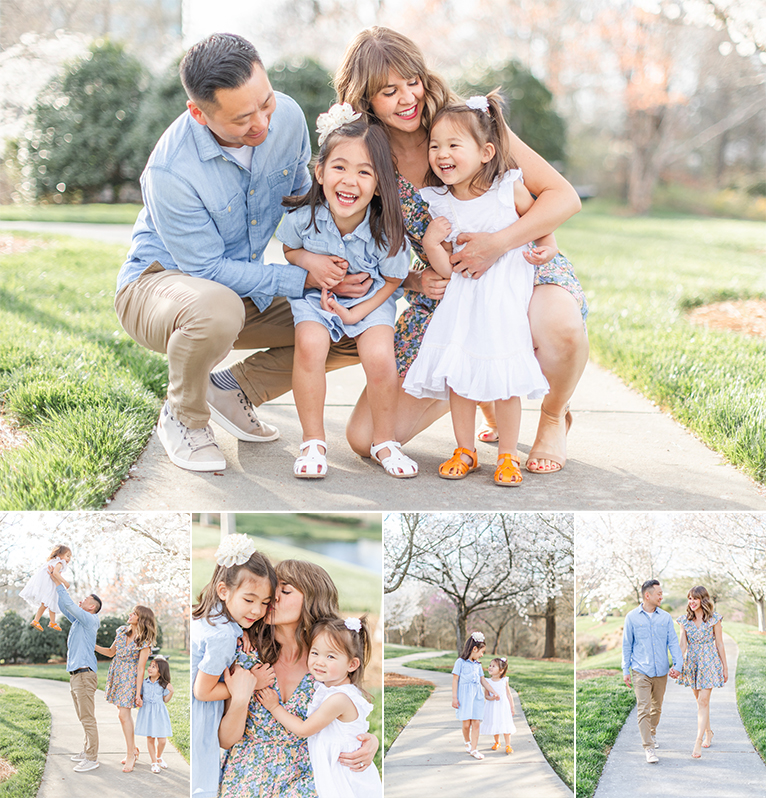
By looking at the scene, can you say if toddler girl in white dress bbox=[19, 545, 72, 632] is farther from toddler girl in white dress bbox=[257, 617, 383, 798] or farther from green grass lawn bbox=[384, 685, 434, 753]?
green grass lawn bbox=[384, 685, 434, 753]

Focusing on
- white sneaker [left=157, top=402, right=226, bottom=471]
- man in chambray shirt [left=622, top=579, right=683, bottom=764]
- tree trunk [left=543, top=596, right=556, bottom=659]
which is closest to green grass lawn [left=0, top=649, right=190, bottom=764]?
white sneaker [left=157, top=402, right=226, bottom=471]

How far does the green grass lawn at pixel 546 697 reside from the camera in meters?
2.13

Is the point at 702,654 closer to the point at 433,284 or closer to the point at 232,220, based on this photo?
the point at 433,284

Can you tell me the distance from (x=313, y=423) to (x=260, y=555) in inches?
28.4

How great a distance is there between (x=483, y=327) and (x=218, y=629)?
1317 millimetres

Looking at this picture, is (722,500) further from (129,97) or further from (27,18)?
(27,18)

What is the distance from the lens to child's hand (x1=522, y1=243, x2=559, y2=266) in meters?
2.89

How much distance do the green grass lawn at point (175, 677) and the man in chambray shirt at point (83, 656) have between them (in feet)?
0.07

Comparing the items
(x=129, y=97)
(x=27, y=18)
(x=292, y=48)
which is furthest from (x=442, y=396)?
(x=292, y=48)

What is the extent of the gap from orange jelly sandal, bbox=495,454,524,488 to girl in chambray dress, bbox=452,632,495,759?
0.65 metres

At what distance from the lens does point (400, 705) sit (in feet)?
7.00

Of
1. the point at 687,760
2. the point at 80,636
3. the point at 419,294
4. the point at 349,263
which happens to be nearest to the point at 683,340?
the point at 419,294

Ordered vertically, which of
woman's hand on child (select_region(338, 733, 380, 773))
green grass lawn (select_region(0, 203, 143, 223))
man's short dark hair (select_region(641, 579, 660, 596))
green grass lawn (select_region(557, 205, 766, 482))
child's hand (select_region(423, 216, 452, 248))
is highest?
green grass lawn (select_region(0, 203, 143, 223))

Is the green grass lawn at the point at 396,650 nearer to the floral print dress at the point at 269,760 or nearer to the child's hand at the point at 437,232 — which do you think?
the floral print dress at the point at 269,760
